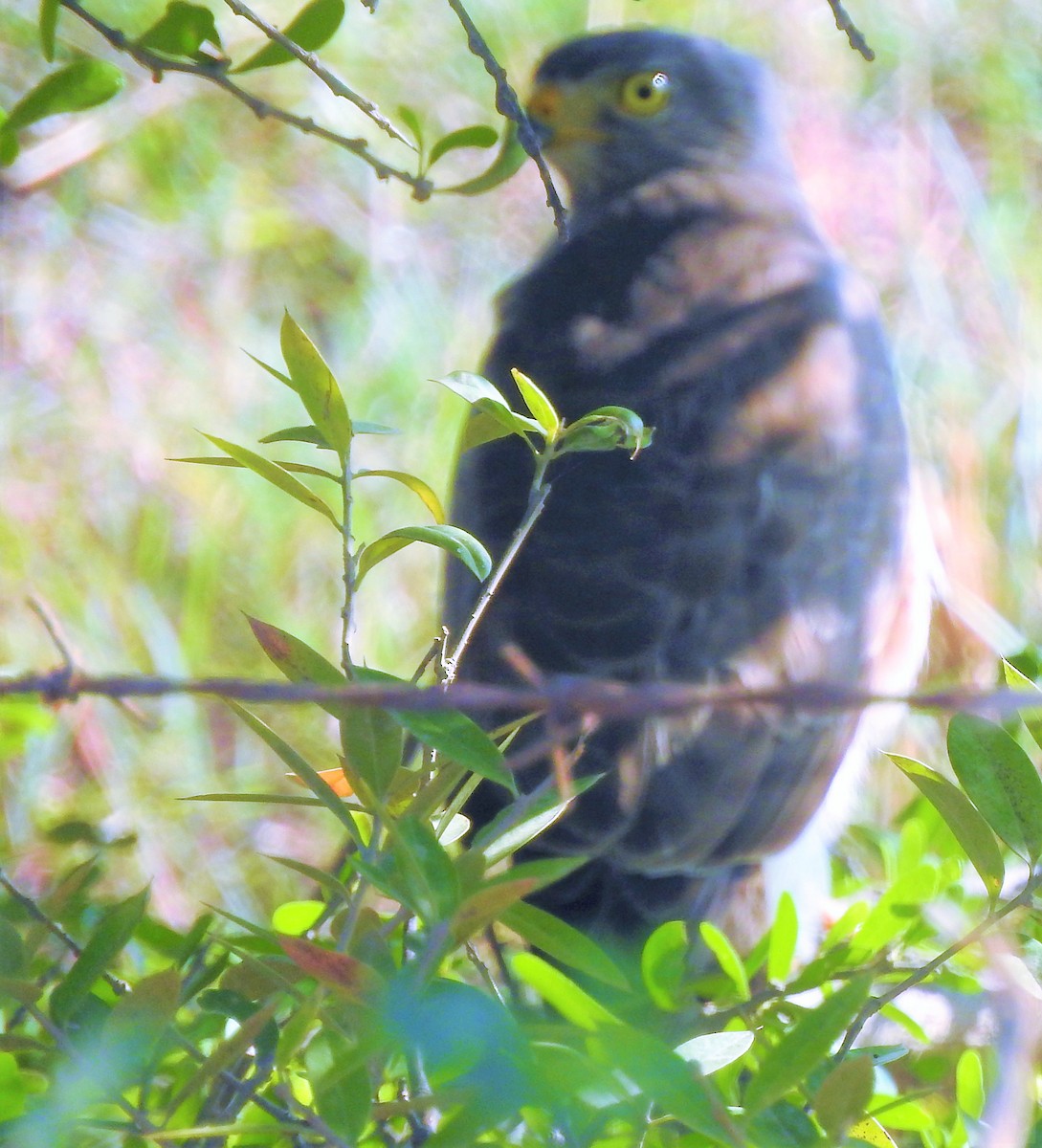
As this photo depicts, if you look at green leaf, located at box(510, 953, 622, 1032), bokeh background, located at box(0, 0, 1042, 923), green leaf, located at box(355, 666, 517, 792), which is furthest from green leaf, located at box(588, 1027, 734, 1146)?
bokeh background, located at box(0, 0, 1042, 923)

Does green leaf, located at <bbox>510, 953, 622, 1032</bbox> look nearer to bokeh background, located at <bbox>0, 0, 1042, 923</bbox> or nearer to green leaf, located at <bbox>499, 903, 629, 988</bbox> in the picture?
green leaf, located at <bbox>499, 903, 629, 988</bbox>

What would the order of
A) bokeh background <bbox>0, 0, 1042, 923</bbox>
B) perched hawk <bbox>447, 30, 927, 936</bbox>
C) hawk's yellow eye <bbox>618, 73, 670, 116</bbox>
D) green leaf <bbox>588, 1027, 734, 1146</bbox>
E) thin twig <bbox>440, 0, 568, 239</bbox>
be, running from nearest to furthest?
green leaf <bbox>588, 1027, 734, 1146</bbox>, thin twig <bbox>440, 0, 568, 239</bbox>, perched hawk <bbox>447, 30, 927, 936</bbox>, hawk's yellow eye <bbox>618, 73, 670, 116</bbox>, bokeh background <bbox>0, 0, 1042, 923</bbox>

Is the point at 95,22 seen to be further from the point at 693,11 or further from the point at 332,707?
the point at 693,11

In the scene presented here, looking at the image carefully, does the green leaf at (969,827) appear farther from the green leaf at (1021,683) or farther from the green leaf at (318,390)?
the green leaf at (318,390)

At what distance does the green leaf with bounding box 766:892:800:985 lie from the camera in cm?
88

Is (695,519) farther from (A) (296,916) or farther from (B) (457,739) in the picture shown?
(B) (457,739)

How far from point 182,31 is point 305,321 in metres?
2.33

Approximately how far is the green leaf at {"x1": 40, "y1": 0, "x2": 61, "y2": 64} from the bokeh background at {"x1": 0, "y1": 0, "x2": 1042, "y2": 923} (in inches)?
63.8

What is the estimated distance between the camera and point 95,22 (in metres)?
0.96

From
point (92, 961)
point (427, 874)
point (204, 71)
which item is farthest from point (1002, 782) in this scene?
point (204, 71)

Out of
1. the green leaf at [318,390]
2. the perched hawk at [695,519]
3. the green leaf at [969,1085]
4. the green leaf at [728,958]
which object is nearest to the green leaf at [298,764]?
the green leaf at [318,390]

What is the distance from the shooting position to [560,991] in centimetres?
57

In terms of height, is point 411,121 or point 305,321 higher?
point 411,121

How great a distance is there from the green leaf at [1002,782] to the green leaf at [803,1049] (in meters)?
0.16
